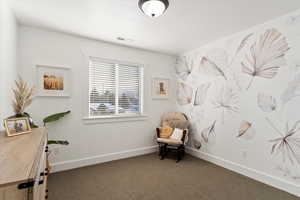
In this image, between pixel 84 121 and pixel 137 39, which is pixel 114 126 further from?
pixel 137 39

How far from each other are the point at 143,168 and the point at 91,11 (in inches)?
109

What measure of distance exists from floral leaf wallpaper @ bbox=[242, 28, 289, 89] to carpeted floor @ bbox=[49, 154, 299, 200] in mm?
1632

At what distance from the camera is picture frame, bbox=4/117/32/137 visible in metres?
1.34

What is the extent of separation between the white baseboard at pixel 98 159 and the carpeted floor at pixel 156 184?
0.11 meters

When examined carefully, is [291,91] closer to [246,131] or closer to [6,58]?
[246,131]

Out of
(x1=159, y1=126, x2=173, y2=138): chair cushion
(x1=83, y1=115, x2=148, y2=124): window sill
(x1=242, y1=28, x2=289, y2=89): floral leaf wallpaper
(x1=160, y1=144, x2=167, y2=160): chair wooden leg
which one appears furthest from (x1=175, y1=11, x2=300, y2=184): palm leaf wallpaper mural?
(x1=83, y1=115, x2=148, y2=124): window sill

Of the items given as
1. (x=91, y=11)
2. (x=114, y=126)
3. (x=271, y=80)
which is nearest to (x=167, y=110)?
(x=114, y=126)

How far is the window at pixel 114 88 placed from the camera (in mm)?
3105

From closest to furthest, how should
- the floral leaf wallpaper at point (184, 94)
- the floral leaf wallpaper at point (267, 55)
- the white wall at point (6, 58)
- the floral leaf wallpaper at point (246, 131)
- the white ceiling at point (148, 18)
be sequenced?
the white wall at point (6, 58) < the white ceiling at point (148, 18) < the floral leaf wallpaper at point (267, 55) < the floral leaf wallpaper at point (246, 131) < the floral leaf wallpaper at point (184, 94)

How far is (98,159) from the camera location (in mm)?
3047

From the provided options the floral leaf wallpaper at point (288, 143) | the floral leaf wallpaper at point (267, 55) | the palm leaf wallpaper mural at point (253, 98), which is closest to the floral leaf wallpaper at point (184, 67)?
the palm leaf wallpaper mural at point (253, 98)

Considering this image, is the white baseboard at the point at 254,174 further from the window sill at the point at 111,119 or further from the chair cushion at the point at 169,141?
the window sill at the point at 111,119

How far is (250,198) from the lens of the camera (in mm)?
2002

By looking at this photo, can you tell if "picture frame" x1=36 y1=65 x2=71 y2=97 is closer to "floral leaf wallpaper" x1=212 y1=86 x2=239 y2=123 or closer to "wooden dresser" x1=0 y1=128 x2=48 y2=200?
"wooden dresser" x1=0 y1=128 x2=48 y2=200
